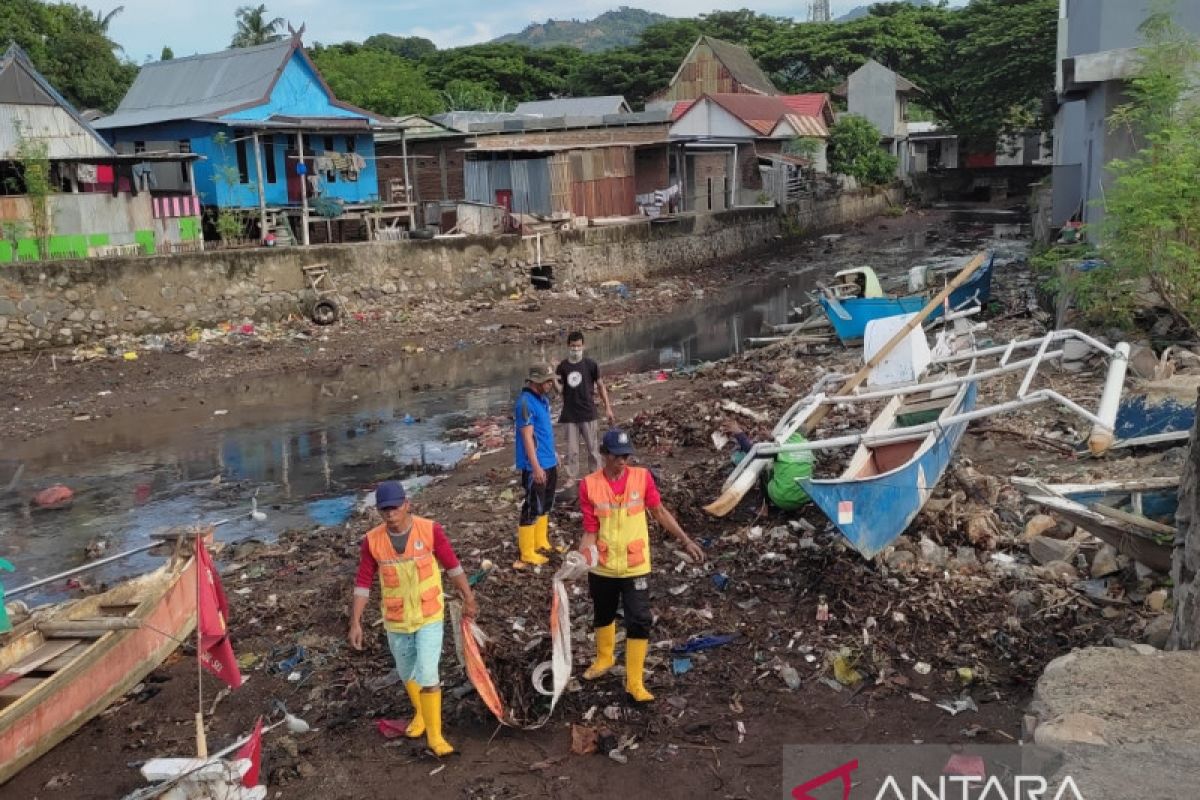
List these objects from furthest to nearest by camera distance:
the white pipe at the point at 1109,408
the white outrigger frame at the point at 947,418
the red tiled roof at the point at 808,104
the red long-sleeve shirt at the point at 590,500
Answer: the red tiled roof at the point at 808,104 < the white outrigger frame at the point at 947,418 < the white pipe at the point at 1109,408 < the red long-sleeve shirt at the point at 590,500

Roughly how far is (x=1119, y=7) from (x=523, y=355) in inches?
498

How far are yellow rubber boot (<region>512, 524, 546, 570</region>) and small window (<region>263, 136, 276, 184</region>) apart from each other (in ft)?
66.9

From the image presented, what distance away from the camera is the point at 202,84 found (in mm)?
28156

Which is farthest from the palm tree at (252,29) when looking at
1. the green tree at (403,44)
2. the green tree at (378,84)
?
the green tree at (403,44)

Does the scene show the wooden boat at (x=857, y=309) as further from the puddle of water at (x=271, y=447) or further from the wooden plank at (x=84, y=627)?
the wooden plank at (x=84, y=627)

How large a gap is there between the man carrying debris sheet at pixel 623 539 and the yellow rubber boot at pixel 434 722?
1.11 meters

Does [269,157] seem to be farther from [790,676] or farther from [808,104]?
[808,104]

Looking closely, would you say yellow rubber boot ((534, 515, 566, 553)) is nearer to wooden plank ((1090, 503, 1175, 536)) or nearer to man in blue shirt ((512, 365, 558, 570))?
man in blue shirt ((512, 365, 558, 570))

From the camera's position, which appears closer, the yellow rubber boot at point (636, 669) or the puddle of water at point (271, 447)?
the yellow rubber boot at point (636, 669)

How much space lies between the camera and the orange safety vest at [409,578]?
534 cm

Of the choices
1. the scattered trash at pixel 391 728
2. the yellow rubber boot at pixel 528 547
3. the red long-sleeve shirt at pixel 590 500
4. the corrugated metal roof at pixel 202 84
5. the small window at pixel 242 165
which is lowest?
the scattered trash at pixel 391 728

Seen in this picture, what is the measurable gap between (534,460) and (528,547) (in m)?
0.74

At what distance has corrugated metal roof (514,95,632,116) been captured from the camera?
43656mm

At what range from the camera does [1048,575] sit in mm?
6941
